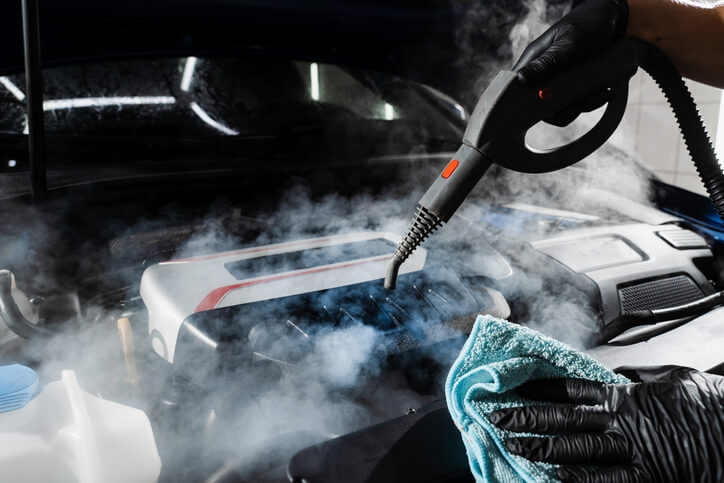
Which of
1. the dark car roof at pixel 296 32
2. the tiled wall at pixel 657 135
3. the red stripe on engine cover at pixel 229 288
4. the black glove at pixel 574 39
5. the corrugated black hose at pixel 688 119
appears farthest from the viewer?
the tiled wall at pixel 657 135

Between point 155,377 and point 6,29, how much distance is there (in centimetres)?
92

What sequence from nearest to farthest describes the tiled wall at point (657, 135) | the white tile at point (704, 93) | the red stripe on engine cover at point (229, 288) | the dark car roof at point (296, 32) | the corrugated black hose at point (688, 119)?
the corrugated black hose at point (688, 119) → the red stripe on engine cover at point (229, 288) → the dark car roof at point (296, 32) → the white tile at point (704, 93) → the tiled wall at point (657, 135)

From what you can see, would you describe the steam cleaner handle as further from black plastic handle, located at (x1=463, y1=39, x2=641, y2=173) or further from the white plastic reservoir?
the white plastic reservoir

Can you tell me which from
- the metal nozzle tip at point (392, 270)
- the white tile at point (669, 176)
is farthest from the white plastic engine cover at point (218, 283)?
the white tile at point (669, 176)

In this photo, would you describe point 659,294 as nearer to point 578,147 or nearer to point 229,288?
point 578,147

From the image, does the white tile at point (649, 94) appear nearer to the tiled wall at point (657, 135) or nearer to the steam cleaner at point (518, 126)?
the tiled wall at point (657, 135)

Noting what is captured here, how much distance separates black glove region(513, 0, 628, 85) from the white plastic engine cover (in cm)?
58

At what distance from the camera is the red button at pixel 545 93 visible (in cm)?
74

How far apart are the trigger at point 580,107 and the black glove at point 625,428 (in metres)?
0.41

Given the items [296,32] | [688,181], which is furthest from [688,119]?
[688,181]

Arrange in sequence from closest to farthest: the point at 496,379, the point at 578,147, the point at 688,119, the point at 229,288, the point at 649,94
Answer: the point at 496,379 < the point at 578,147 < the point at 688,119 < the point at 229,288 < the point at 649,94

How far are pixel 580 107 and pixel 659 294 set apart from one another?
0.88 meters

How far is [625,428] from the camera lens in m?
0.65

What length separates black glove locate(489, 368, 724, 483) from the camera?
61 cm
